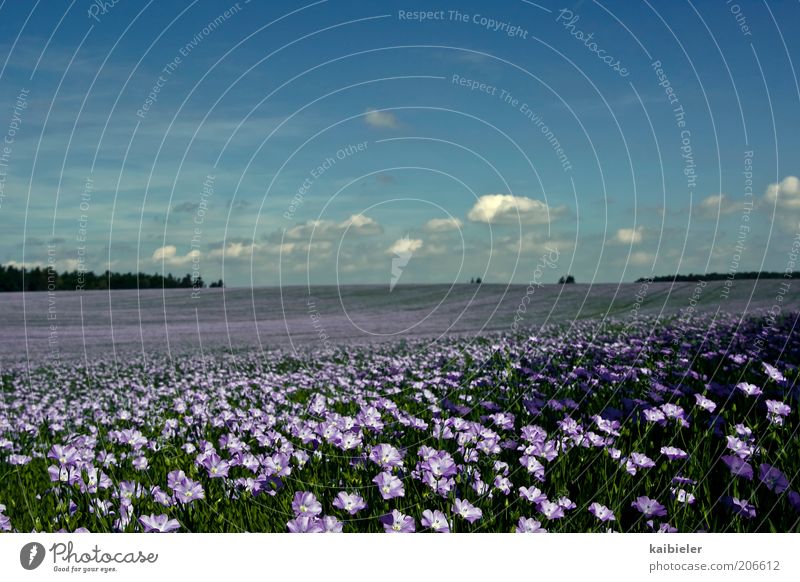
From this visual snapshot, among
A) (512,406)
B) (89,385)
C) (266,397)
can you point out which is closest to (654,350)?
(512,406)

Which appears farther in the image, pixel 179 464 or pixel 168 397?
pixel 168 397

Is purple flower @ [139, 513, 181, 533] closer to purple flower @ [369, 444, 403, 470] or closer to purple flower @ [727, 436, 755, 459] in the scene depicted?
purple flower @ [369, 444, 403, 470]

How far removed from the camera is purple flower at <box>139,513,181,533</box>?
3.09 m

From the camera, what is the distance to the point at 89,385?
1088 cm

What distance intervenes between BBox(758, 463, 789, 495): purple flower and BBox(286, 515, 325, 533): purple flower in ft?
7.92

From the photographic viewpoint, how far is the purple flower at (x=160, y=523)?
122 inches

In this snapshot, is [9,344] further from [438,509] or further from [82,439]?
[438,509]

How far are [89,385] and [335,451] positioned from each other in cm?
844

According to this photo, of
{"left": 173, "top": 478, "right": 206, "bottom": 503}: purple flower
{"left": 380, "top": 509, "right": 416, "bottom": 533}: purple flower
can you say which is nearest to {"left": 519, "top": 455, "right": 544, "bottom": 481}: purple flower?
{"left": 380, "top": 509, "right": 416, "bottom": 533}: purple flower

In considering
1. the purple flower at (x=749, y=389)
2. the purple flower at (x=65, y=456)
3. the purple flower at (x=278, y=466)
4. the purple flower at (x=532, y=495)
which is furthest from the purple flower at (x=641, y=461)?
the purple flower at (x=65, y=456)

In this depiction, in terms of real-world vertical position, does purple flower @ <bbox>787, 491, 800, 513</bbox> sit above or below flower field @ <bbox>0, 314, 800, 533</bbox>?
below
